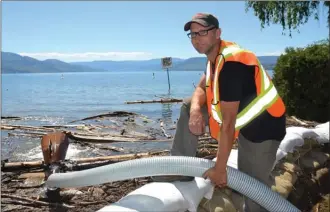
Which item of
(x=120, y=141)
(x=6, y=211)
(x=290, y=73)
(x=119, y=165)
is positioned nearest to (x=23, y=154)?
(x=120, y=141)

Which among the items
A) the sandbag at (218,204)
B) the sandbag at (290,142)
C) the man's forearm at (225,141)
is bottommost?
the sandbag at (218,204)

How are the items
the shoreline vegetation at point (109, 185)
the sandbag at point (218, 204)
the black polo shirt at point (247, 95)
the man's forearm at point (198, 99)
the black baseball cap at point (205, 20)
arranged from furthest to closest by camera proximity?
the shoreline vegetation at point (109, 185)
the sandbag at point (218, 204)
the man's forearm at point (198, 99)
the black baseball cap at point (205, 20)
the black polo shirt at point (247, 95)

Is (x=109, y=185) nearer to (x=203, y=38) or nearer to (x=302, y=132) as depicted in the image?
(x=203, y=38)

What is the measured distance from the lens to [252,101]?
3145mm

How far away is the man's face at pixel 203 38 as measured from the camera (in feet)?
10.0

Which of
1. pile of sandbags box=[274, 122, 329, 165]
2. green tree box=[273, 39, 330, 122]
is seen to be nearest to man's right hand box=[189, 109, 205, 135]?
pile of sandbags box=[274, 122, 329, 165]

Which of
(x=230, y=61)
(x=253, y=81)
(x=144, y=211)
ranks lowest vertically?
(x=144, y=211)

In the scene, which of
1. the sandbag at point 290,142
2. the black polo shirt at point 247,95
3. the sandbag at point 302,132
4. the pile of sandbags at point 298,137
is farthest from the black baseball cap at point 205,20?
the sandbag at point 302,132

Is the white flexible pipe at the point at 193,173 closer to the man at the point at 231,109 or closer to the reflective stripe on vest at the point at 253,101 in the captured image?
the man at the point at 231,109

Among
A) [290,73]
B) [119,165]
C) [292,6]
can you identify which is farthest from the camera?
[292,6]

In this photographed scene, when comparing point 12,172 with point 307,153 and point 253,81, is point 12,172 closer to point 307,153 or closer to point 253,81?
point 253,81

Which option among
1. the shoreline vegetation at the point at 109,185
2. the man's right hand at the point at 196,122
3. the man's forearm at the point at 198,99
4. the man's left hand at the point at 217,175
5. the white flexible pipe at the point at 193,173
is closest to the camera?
the man's left hand at the point at 217,175

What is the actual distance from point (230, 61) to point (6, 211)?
11.5 ft

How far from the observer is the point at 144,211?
3020 mm
